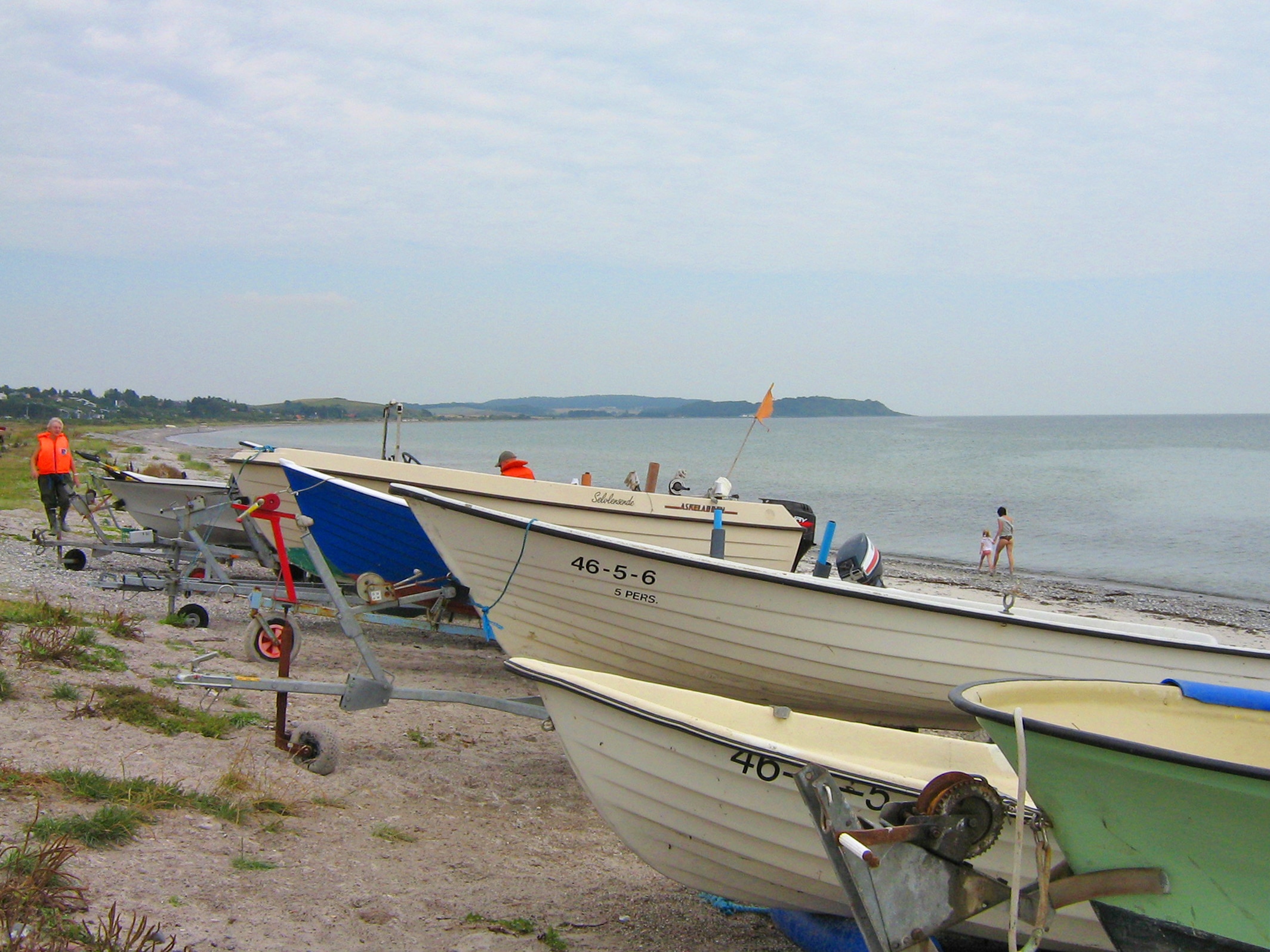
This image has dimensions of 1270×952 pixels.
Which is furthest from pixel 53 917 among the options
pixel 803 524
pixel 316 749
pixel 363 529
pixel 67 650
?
pixel 803 524

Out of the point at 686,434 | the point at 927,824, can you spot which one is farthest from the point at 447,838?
the point at 686,434

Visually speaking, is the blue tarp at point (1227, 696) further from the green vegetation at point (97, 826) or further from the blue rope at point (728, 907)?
the green vegetation at point (97, 826)

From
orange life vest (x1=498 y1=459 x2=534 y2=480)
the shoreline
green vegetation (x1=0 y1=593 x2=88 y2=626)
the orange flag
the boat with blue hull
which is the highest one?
the orange flag

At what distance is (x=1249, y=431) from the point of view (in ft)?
510

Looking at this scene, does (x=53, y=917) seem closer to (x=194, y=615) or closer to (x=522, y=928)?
Answer: (x=522, y=928)

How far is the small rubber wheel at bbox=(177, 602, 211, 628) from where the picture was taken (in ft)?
29.2

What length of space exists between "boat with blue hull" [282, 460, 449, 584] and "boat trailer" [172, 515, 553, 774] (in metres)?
1.89

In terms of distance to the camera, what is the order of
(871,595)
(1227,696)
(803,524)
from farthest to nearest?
(803,524) < (871,595) < (1227,696)

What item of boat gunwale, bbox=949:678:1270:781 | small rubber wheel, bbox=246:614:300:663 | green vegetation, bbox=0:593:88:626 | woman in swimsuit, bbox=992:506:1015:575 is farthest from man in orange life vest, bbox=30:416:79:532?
woman in swimsuit, bbox=992:506:1015:575

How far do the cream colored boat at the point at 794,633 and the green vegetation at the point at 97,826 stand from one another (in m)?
2.91

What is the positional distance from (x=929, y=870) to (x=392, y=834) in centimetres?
286

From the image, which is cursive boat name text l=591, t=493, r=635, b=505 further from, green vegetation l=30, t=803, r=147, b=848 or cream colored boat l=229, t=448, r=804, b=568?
green vegetation l=30, t=803, r=147, b=848

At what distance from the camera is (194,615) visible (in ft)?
29.3

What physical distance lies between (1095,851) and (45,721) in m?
5.34
